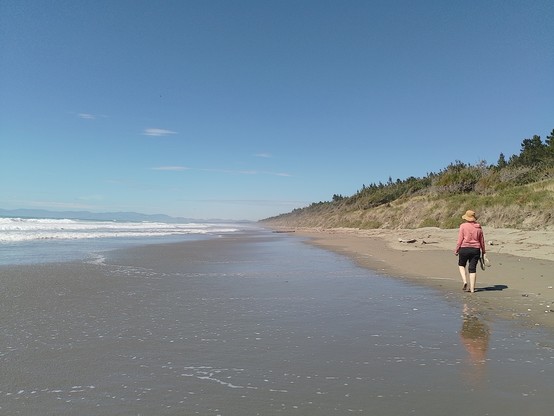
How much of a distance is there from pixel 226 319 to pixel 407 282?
17.5 feet

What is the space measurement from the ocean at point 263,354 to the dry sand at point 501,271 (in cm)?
71

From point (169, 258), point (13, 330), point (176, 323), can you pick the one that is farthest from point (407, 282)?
point (169, 258)

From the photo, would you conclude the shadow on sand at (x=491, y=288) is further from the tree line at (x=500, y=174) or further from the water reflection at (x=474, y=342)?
the tree line at (x=500, y=174)

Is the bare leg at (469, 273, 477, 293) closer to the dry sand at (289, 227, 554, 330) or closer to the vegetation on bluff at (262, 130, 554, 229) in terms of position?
the dry sand at (289, 227, 554, 330)

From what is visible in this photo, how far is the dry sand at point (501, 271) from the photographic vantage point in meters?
7.11

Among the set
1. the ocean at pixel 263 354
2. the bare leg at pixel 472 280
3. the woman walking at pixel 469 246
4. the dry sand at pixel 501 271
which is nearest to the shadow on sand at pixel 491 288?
the dry sand at pixel 501 271

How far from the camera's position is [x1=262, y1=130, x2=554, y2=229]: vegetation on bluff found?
2067cm

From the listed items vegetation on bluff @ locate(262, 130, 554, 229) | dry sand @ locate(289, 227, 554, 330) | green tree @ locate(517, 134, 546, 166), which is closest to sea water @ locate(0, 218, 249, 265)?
dry sand @ locate(289, 227, 554, 330)

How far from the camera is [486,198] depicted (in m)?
→ 24.8

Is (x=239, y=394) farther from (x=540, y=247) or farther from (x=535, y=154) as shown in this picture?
(x=535, y=154)

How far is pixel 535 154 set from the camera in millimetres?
37781

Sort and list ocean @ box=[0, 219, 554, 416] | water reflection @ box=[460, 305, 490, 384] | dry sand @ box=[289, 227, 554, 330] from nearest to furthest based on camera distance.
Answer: ocean @ box=[0, 219, 554, 416] → water reflection @ box=[460, 305, 490, 384] → dry sand @ box=[289, 227, 554, 330]

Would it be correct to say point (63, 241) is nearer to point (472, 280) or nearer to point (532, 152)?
point (472, 280)

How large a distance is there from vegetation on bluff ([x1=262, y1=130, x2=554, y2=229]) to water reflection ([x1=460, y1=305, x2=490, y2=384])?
49.5 ft
